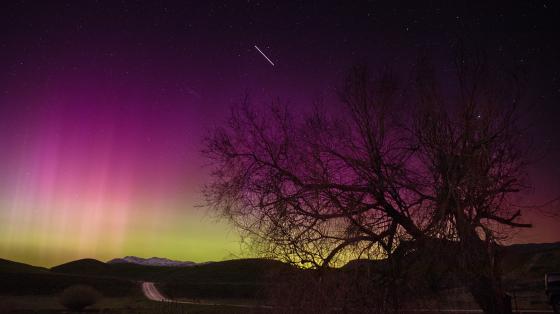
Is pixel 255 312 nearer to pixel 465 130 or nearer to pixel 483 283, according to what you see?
pixel 483 283

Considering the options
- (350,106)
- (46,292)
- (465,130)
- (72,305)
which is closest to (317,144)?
(350,106)

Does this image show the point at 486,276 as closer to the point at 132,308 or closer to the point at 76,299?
the point at 132,308

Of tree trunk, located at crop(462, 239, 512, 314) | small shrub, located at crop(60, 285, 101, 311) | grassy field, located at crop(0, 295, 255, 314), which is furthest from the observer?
small shrub, located at crop(60, 285, 101, 311)

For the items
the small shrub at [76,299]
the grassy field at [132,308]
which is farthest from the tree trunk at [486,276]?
the small shrub at [76,299]

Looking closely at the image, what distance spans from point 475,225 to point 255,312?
674 centimetres

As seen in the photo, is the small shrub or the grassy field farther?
the small shrub

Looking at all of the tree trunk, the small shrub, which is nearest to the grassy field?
the small shrub

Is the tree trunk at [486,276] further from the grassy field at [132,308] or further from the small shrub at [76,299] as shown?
the small shrub at [76,299]

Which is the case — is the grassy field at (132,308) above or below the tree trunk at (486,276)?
below

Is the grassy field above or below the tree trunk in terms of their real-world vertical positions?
below

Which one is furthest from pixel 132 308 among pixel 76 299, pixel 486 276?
pixel 486 276

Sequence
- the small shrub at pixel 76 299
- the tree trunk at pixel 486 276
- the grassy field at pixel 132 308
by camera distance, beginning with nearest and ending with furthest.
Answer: the tree trunk at pixel 486 276 → the grassy field at pixel 132 308 → the small shrub at pixel 76 299

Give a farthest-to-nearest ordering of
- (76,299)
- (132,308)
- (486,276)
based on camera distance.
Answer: (76,299) → (132,308) → (486,276)

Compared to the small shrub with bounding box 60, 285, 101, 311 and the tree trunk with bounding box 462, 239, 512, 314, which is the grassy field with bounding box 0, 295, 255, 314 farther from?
the tree trunk with bounding box 462, 239, 512, 314
